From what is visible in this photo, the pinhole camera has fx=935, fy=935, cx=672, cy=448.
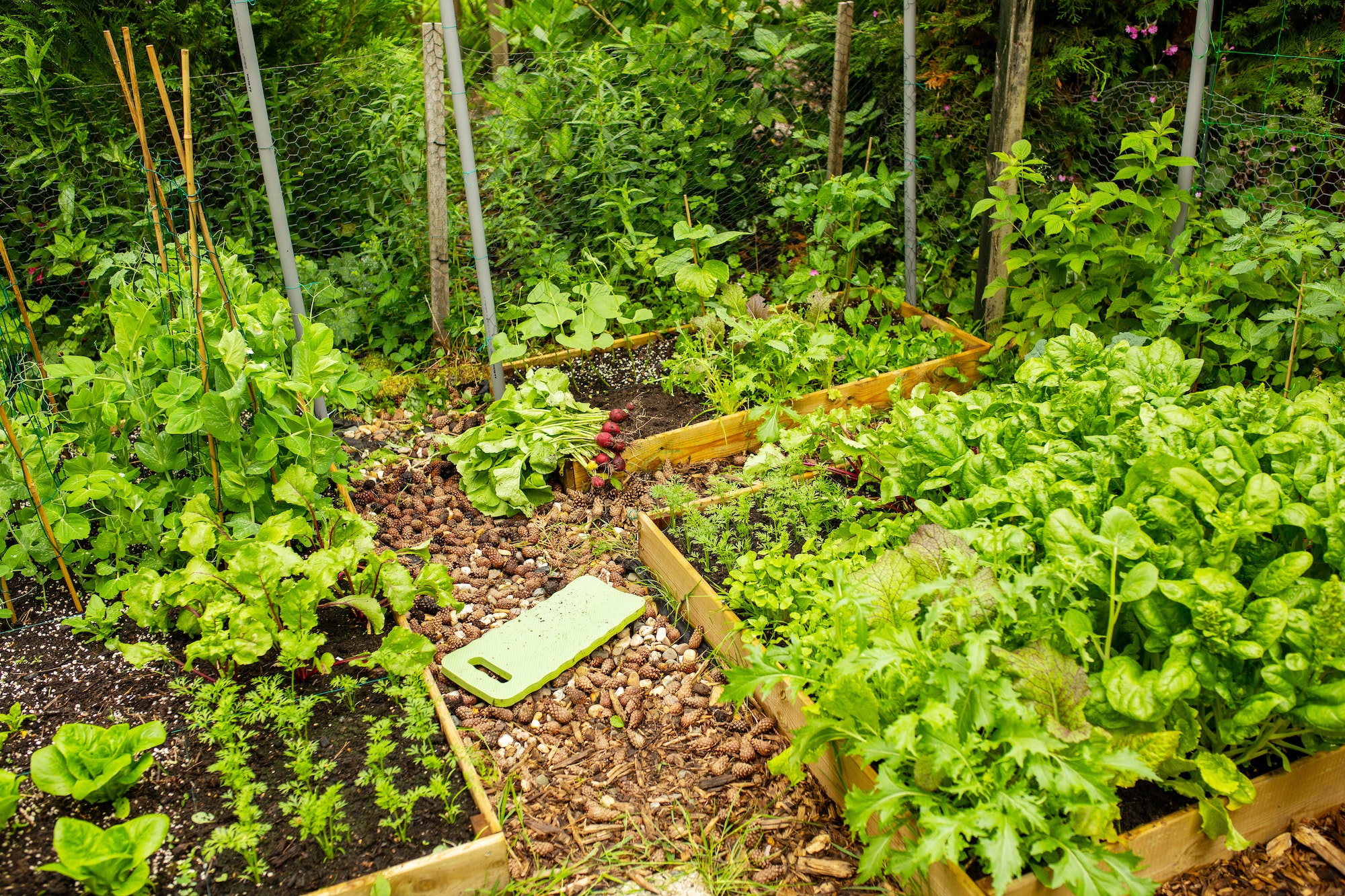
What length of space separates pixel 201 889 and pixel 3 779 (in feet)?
1.61

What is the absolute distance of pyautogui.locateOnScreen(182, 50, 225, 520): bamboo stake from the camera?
2.55m

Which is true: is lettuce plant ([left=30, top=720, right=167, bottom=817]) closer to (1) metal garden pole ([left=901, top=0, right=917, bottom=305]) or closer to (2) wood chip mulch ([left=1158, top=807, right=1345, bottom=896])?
(2) wood chip mulch ([left=1158, top=807, right=1345, bottom=896])

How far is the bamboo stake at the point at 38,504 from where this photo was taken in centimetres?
262

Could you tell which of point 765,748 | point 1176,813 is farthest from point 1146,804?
point 765,748

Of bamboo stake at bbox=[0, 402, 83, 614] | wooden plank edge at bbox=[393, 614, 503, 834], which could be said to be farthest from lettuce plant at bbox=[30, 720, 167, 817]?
bamboo stake at bbox=[0, 402, 83, 614]

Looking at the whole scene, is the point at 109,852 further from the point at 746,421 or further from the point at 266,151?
the point at 266,151

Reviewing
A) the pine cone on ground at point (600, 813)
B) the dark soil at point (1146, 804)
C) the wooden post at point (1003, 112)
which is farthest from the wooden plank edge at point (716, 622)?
the wooden post at point (1003, 112)

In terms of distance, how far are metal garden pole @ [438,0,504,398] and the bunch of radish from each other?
2.47ft

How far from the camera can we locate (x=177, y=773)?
2.34 metres

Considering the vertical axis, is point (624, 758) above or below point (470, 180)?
below

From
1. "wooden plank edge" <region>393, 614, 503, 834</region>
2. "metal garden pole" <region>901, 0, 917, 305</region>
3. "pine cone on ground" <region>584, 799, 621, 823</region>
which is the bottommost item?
"pine cone on ground" <region>584, 799, 621, 823</region>

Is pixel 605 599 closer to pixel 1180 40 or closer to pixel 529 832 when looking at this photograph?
pixel 529 832

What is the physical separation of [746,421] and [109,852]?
2711 millimetres

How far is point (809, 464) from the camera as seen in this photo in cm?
350
